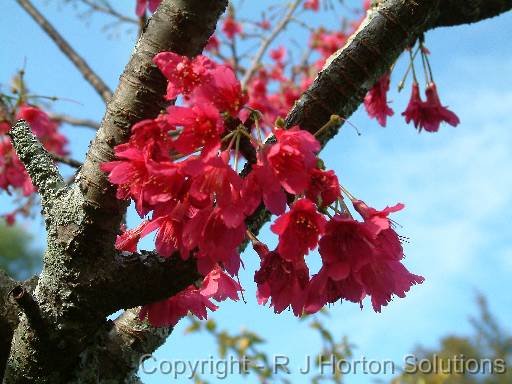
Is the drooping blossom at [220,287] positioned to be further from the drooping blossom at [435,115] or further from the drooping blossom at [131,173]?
the drooping blossom at [435,115]

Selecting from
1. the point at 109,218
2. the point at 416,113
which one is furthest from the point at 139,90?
the point at 416,113

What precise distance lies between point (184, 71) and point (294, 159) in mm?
283

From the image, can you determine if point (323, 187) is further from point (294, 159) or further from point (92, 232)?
point (92, 232)

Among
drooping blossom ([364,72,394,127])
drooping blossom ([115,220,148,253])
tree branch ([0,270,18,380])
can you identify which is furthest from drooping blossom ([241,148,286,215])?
drooping blossom ([364,72,394,127])

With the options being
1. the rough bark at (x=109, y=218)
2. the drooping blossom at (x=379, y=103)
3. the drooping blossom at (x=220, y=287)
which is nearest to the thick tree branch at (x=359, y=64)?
the rough bark at (x=109, y=218)

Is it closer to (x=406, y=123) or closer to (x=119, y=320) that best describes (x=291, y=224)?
(x=119, y=320)

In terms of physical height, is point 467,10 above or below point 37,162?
above

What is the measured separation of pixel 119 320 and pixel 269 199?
0.82m

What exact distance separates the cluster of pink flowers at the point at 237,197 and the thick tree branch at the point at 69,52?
2.26 meters

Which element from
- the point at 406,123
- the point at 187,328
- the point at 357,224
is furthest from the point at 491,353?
the point at 357,224

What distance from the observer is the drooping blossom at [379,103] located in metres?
2.21

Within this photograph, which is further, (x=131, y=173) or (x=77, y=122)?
(x=77, y=122)

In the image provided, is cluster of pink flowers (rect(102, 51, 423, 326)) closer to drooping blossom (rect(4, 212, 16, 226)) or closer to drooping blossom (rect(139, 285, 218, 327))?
drooping blossom (rect(139, 285, 218, 327))

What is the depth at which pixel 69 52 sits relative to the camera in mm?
3480
